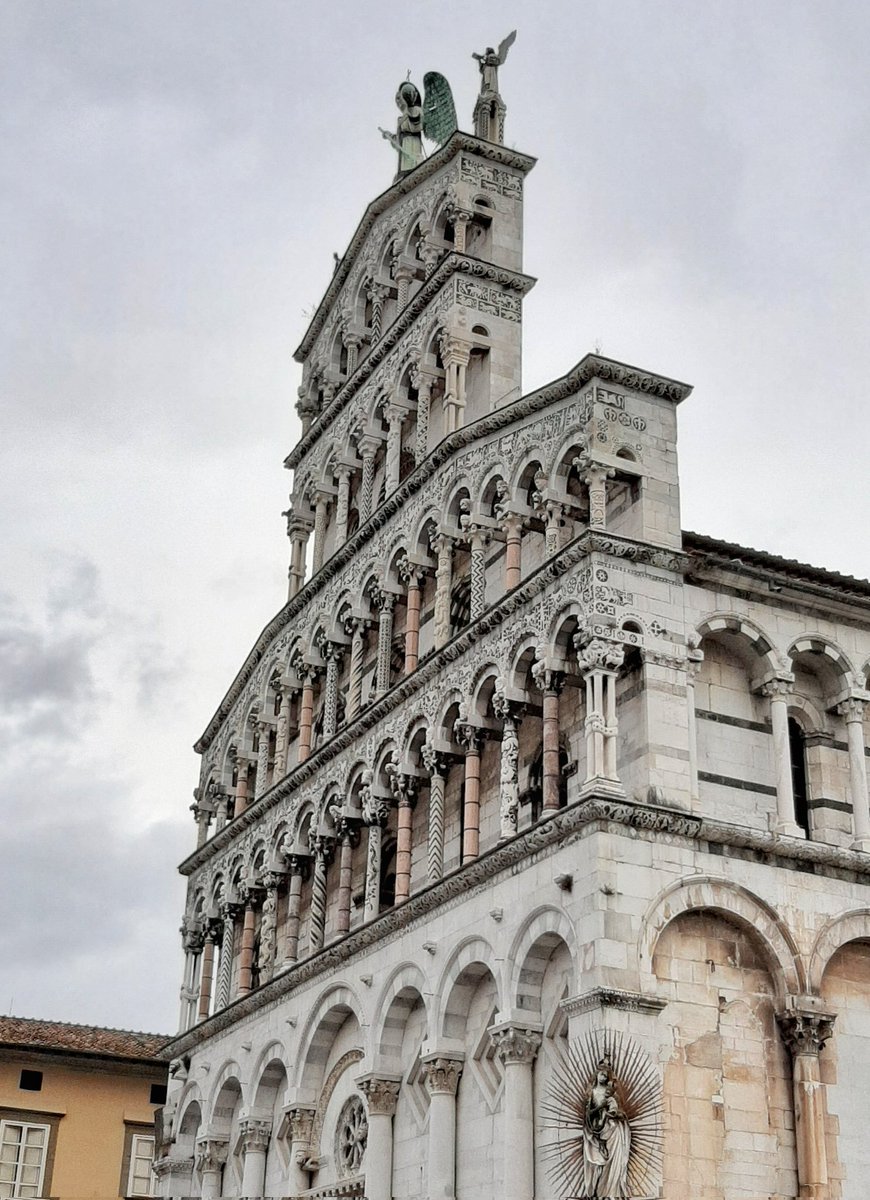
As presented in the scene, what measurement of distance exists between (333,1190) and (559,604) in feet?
30.6

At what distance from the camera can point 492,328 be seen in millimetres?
27094

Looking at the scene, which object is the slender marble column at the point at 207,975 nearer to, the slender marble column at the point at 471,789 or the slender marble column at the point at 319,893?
the slender marble column at the point at 319,893

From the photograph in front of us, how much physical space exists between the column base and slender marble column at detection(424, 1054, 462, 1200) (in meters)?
5.01

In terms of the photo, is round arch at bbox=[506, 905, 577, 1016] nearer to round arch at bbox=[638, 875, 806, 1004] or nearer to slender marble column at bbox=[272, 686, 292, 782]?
round arch at bbox=[638, 875, 806, 1004]

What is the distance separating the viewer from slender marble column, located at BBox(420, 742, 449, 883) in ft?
74.0

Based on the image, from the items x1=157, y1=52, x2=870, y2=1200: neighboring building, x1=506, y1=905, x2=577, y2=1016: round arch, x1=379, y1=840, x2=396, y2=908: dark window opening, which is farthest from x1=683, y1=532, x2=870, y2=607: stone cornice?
x1=379, y1=840, x2=396, y2=908: dark window opening

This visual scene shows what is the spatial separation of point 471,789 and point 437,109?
1653 cm

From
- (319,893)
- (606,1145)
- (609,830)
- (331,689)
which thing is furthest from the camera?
(331,689)

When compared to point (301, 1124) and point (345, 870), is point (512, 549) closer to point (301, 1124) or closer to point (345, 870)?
point (345, 870)

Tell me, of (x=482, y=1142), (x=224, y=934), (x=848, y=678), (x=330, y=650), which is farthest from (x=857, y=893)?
(x=224, y=934)

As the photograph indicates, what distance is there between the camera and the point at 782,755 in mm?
20266

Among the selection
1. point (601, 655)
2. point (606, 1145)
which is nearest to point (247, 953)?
point (601, 655)

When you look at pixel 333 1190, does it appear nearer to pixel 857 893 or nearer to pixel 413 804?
pixel 413 804

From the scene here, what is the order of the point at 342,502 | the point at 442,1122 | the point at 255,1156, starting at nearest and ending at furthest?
the point at 442,1122
the point at 255,1156
the point at 342,502
